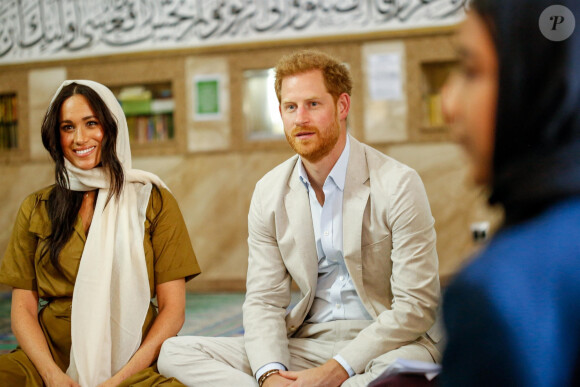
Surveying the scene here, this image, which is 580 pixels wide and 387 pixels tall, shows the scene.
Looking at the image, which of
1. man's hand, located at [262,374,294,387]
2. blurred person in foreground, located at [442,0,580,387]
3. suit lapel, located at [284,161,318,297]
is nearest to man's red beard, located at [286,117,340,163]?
suit lapel, located at [284,161,318,297]

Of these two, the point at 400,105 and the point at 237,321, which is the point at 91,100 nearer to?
the point at 237,321

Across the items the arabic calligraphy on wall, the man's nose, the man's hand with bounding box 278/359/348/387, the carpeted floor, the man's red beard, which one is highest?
the arabic calligraphy on wall

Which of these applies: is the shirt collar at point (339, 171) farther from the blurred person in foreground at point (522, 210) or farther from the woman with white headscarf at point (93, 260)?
the blurred person in foreground at point (522, 210)

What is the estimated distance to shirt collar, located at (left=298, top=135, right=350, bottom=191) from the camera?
2.49 m

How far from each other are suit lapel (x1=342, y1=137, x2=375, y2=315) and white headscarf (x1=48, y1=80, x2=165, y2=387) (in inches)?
30.7

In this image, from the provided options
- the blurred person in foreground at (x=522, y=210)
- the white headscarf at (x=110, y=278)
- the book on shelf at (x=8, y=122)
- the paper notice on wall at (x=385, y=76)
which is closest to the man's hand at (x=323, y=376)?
the white headscarf at (x=110, y=278)

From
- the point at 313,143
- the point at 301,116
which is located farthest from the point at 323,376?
the point at 301,116

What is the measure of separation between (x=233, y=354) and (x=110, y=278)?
0.55 meters

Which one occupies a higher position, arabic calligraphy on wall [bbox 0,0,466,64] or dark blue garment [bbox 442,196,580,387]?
arabic calligraphy on wall [bbox 0,0,466,64]

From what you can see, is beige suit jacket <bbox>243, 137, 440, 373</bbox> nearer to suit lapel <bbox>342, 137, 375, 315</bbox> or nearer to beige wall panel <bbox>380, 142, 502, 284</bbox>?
suit lapel <bbox>342, 137, 375, 315</bbox>

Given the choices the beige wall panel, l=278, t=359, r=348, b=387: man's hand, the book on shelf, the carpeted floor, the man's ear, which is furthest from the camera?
the book on shelf

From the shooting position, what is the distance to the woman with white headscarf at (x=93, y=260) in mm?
2486

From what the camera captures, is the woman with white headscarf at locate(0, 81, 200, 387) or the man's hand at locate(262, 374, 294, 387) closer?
the man's hand at locate(262, 374, 294, 387)

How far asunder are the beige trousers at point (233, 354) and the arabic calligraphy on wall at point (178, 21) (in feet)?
14.1
